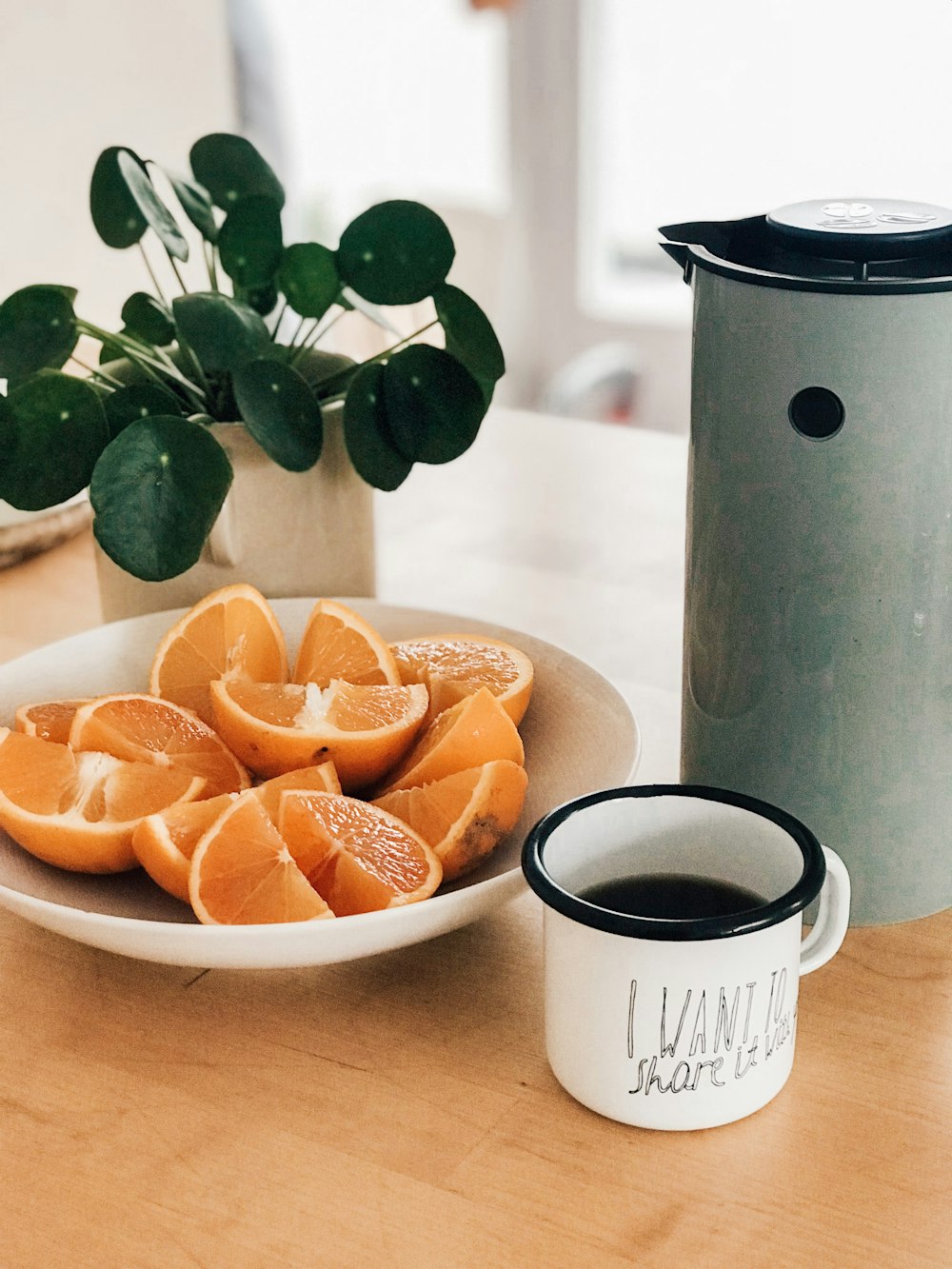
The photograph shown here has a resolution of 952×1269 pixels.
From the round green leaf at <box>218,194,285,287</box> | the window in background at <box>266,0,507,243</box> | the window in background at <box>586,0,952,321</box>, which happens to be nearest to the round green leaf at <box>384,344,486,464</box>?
the round green leaf at <box>218,194,285,287</box>

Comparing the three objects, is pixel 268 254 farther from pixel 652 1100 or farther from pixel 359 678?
pixel 652 1100

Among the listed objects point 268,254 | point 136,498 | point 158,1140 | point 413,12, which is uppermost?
point 413,12

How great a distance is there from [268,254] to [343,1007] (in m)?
0.47

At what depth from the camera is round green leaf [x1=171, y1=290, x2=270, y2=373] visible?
782 mm

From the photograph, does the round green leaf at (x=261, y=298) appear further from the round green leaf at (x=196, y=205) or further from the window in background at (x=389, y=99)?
the window in background at (x=389, y=99)

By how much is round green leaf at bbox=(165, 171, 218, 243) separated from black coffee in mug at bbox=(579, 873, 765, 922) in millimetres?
501

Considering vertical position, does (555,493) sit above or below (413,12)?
below

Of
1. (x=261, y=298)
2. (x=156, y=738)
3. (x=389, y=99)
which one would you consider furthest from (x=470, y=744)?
(x=389, y=99)

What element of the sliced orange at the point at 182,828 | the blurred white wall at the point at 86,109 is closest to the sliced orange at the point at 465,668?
the sliced orange at the point at 182,828

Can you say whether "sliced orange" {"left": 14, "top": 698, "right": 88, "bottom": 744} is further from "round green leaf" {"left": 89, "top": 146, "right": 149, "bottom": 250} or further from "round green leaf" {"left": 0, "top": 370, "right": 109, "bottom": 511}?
"round green leaf" {"left": 89, "top": 146, "right": 149, "bottom": 250}

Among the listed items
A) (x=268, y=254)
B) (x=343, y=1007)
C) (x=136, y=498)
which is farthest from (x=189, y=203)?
(x=343, y=1007)

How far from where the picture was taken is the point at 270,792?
0.63m

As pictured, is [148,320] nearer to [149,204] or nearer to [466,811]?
[149,204]

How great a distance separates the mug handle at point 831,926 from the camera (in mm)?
565
